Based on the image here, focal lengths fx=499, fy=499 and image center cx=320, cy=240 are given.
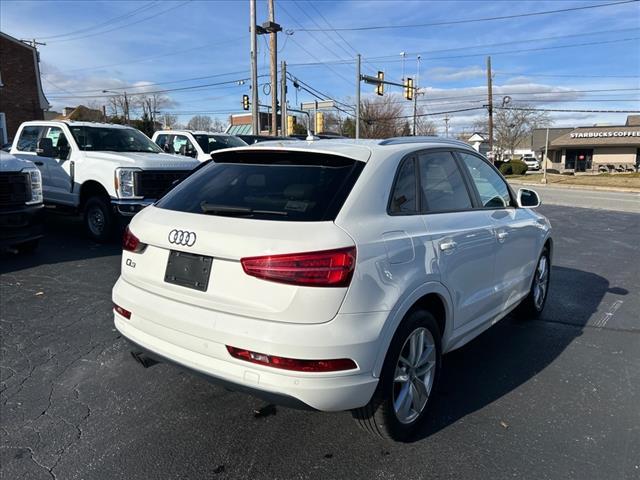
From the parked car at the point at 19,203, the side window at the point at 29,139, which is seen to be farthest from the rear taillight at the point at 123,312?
the side window at the point at 29,139

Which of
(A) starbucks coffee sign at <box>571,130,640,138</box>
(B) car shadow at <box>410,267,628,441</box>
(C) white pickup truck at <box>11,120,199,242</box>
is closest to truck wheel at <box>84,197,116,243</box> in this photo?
(C) white pickup truck at <box>11,120,199,242</box>

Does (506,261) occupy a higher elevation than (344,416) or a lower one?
higher

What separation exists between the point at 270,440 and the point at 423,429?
941 mm

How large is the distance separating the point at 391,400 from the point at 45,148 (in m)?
8.02

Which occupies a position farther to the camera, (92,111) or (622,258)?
(92,111)

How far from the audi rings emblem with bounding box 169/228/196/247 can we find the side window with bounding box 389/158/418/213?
1.10 m

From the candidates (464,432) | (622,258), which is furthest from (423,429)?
(622,258)

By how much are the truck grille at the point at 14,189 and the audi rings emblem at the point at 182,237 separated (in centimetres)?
487

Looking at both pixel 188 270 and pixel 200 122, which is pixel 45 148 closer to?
pixel 188 270

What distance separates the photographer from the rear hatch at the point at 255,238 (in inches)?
93.7

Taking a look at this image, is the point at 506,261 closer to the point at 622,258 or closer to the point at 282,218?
the point at 282,218

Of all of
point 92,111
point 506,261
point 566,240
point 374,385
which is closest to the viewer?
point 374,385

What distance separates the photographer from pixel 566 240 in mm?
10078

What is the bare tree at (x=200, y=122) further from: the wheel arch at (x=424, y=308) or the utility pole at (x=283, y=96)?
the wheel arch at (x=424, y=308)
